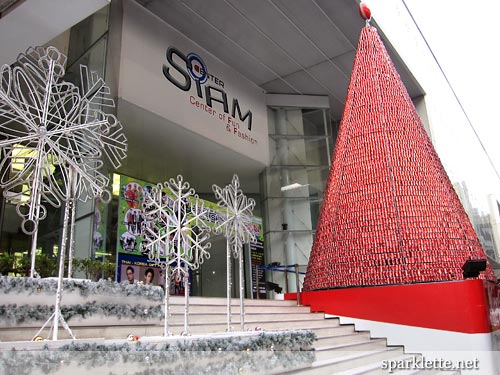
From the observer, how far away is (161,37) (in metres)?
9.45

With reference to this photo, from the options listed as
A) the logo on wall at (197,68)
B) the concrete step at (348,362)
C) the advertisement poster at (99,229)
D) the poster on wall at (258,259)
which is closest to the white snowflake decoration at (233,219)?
the concrete step at (348,362)

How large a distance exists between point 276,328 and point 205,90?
663 cm

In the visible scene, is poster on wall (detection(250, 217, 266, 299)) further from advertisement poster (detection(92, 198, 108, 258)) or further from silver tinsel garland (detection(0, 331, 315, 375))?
silver tinsel garland (detection(0, 331, 315, 375))

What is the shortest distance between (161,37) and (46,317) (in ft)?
25.4

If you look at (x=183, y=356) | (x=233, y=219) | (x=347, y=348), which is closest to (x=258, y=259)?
(x=347, y=348)

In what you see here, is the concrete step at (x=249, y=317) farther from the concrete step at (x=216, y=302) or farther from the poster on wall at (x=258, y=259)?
the poster on wall at (x=258, y=259)

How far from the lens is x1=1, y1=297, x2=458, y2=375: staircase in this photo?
10.6 ft

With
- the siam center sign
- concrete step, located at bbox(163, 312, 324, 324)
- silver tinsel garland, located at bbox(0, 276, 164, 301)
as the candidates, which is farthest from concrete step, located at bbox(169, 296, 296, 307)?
the siam center sign

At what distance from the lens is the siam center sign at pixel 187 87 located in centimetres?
870

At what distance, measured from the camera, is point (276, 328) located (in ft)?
17.4

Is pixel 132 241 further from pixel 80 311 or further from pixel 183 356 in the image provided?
pixel 183 356

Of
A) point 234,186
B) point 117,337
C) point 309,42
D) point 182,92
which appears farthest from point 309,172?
point 117,337

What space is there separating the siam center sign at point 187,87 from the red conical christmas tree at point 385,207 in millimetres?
3827

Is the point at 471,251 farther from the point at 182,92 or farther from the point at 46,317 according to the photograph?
the point at 182,92
